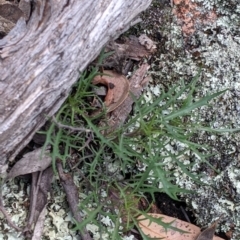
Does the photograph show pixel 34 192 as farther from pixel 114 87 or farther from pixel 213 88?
pixel 213 88

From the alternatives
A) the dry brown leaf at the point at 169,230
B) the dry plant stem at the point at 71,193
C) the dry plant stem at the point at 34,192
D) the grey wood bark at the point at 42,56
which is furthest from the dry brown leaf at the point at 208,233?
the grey wood bark at the point at 42,56

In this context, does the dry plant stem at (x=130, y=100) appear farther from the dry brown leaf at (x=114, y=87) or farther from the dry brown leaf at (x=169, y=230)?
the dry brown leaf at (x=169, y=230)

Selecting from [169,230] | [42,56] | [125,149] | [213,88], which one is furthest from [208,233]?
[42,56]

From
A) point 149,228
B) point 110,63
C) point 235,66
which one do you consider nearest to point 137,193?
point 149,228

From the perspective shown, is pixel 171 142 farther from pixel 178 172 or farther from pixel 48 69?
pixel 48 69

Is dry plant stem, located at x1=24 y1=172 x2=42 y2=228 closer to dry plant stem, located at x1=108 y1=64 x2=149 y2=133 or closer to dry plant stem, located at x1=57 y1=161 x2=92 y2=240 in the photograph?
dry plant stem, located at x1=57 y1=161 x2=92 y2=240
